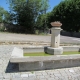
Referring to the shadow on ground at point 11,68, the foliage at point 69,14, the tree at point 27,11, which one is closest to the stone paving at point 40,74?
the shadow on ground at point 11,68

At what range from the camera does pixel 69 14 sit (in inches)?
1109

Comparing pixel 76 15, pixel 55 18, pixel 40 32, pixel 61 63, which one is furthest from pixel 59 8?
pixel 61 63

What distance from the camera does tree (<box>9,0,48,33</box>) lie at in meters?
23.5

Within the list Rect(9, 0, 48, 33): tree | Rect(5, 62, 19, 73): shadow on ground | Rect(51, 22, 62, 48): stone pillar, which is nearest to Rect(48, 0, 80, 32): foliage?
Rect(9, 0, 48, 33): tree

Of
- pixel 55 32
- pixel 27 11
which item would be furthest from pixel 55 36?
pixel 27 11

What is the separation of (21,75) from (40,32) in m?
22.3

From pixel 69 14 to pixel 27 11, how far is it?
900 centimetres

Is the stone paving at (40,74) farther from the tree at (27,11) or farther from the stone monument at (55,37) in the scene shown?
the tree at (27,11)

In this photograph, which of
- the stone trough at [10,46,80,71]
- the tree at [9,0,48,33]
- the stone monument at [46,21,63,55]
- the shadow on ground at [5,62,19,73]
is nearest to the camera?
the stone trough at [10,46,80,71]

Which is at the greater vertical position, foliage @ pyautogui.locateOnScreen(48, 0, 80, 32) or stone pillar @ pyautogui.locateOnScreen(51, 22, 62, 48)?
foliage @ pyautogui.locateOnScreen(48, 0, 80, 32)

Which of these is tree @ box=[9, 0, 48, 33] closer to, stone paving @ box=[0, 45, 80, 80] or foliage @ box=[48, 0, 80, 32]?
foliage @ box=[48, 0, 80, 32]

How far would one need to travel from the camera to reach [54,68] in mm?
4883

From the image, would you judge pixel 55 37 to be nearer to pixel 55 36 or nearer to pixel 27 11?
pixel 55 36

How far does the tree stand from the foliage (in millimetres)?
6032
